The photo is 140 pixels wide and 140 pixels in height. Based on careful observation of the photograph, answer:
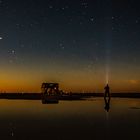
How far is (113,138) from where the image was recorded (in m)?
17.9

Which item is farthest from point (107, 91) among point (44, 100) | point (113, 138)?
point (44, 100)

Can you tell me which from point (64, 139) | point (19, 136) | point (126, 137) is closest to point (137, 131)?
point (126, 137)

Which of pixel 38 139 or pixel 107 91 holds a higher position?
pixel 107 91

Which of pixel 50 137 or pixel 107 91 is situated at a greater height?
pixel 107 91

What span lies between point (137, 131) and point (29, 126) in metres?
7.18

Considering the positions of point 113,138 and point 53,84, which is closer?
point 113,138

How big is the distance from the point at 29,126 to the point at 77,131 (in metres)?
4.10

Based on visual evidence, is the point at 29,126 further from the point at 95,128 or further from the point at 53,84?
the point at 53,84

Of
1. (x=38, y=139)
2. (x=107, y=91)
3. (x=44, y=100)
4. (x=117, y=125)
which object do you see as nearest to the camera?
(x=38, y=139)

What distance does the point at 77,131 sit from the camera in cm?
2064

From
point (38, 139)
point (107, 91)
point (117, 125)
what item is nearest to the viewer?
point (38, 139)

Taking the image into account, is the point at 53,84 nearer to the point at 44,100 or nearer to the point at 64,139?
the point at 44,100

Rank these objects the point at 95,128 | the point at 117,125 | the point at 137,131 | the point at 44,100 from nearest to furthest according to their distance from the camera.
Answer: the point at 137,131 → the point at 95,128 → the point at 117,125 → the point at 44,100

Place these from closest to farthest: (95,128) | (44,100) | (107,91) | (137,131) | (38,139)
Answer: (38,139)
(137,131)
(95,128)
(107,91)
(44,100)
